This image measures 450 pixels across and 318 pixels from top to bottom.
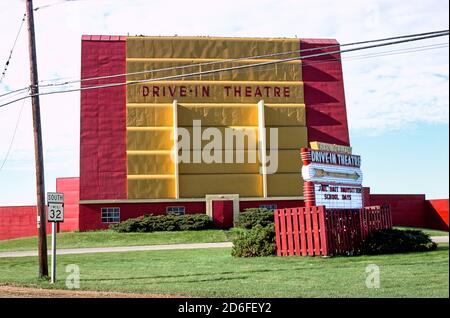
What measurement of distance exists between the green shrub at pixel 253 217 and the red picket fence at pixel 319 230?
56.0 ft

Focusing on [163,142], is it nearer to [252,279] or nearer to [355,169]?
[355,169]

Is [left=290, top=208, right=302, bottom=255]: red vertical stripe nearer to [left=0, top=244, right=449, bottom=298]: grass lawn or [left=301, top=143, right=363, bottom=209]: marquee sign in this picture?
[left=301, top=143, right=363, bottom=209]: marquee sign

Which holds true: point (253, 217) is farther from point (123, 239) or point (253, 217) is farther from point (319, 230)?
point (319, 230)

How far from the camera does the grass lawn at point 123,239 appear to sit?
3628 cm

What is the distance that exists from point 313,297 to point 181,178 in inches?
1285

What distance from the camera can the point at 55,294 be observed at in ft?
49.3

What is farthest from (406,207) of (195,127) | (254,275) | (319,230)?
(254,275)

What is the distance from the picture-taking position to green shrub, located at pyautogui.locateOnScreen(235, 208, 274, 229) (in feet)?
135

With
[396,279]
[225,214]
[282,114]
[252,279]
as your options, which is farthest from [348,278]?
[282,114]

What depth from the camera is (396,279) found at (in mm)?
14914

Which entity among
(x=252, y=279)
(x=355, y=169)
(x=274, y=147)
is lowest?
(x=252, y=279)

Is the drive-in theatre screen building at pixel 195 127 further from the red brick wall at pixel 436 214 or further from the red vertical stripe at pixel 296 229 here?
the red vertical stripe at pixel 296 229

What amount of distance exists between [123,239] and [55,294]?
22969 millimetres

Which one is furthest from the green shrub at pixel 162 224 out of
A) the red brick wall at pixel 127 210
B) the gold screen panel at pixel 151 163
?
the gold screen panel at pixel 151 163
